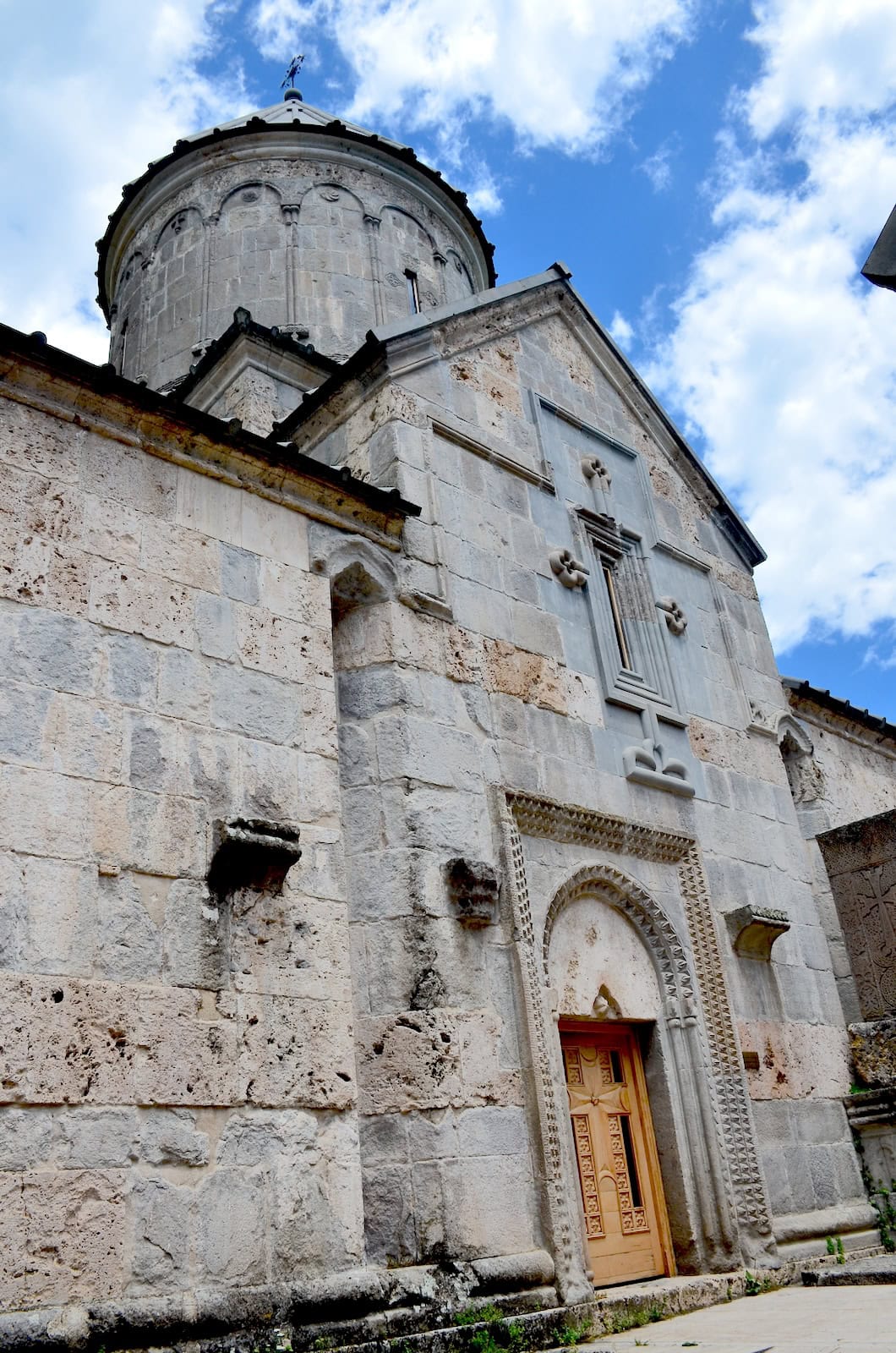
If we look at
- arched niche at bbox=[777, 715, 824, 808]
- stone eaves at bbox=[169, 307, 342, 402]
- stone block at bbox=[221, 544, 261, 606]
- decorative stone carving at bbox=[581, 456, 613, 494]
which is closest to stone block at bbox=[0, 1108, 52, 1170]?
stone block at bbox=[221, 544, 261, 606]

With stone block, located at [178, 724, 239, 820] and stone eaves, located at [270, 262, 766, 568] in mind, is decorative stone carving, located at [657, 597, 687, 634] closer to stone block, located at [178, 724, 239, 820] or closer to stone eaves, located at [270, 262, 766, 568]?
stone eaves, located at [270, 262, 766, 568]

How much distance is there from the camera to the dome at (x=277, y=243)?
1109 cm

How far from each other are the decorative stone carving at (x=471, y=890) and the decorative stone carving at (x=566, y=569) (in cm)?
246

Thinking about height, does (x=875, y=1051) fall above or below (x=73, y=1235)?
above

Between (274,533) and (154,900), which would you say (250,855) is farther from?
(274,533)

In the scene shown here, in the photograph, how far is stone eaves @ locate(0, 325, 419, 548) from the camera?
4859 mm

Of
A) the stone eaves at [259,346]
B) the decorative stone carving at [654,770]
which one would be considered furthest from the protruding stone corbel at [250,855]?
the stone eaves at [259,346]

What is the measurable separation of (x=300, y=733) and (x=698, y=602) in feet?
14.7

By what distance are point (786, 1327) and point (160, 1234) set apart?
270 centimetres

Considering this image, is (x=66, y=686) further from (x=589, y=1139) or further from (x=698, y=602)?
(x=698, y=602)

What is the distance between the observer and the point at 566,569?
23.8 feet

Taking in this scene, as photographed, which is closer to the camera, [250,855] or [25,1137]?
[25,1137]

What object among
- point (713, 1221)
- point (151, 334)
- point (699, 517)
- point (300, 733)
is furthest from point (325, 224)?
point (713, 1221)

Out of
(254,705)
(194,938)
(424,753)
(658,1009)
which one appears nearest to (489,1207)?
(194,938)
